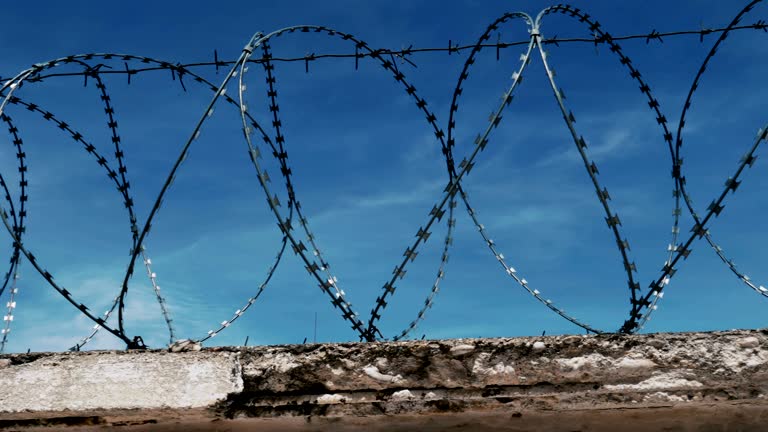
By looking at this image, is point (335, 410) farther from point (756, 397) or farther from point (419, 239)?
point (756, 397)

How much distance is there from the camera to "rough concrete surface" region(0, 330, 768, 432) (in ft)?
8.68

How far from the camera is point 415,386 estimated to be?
271cm

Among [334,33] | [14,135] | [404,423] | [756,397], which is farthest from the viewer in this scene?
[14,135]

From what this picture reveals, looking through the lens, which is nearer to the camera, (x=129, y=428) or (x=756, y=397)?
(x=756, y=397)

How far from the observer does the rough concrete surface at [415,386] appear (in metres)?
2.64

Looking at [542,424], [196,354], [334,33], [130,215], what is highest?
[334,33]

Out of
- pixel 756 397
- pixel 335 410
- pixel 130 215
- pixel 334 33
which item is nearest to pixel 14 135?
pixel 130 215

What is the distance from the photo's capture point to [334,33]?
3691mm

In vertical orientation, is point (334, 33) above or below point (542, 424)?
above

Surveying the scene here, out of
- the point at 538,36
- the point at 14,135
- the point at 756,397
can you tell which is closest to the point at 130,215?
the point at 14,135

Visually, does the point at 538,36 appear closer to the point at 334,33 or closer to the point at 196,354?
the point at 334,33

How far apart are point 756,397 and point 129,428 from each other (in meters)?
1.94

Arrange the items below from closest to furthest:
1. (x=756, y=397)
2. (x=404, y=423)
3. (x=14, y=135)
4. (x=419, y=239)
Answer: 1. (x=756, y=397)
2. (x=404, y=423)
3. (x=419, y=239)
4. (x=14, y=135)

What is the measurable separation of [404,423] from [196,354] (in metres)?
0.69
